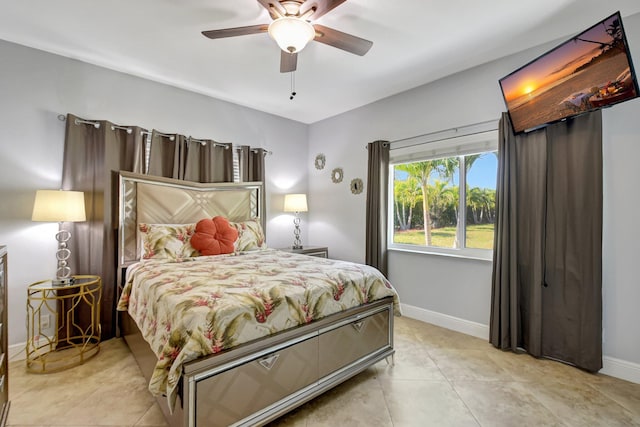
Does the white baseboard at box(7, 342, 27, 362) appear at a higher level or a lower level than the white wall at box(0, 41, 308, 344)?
lower

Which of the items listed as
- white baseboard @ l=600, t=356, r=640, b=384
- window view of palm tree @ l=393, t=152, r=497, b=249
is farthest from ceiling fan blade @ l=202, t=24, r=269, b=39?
white baseboard @ l=600, t=356, r=640, b=384

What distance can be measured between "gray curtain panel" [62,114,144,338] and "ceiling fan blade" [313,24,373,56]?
2383mm

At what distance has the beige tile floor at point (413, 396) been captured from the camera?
1.77m

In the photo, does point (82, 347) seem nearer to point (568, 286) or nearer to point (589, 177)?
point (568, 286)

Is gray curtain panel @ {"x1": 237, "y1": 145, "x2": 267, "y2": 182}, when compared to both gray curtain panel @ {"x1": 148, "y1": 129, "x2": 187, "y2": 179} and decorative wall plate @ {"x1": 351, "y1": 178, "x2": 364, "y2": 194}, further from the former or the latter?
decorative wall plate @ {"x1": 351, "y1": 178, "x2": 364, "y2": 194}

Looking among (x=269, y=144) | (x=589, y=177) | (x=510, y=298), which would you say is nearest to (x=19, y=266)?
(x=269, y=144)

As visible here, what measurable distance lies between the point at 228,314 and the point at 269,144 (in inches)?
133

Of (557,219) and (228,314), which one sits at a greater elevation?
(557,219)

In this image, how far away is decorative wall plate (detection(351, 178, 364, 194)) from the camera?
13.5 ft

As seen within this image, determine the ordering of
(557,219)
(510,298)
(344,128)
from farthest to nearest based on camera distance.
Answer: (344,128) < (510,298) < (557,219)

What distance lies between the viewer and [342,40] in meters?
2.09

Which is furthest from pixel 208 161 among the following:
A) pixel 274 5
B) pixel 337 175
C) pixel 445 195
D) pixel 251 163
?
pixel 445 195

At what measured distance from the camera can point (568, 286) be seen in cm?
242

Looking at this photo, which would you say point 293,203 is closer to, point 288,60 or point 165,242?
point 165,242
